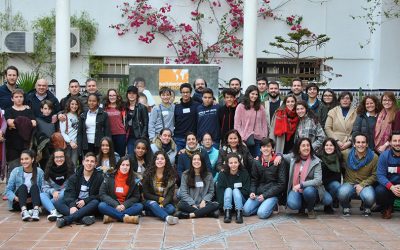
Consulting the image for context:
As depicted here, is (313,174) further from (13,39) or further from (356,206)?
(13,39)

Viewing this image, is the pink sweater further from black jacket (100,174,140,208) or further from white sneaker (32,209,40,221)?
white sneaker (32,209,40,221)

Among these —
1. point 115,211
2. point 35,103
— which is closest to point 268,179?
point 115,211

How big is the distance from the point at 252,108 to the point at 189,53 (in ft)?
24.0

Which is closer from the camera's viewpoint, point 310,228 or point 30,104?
point 310,228

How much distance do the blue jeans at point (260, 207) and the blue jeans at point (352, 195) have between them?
90cm

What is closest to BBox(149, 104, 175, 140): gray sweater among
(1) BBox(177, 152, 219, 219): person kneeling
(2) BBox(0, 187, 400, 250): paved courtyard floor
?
(1) BBox(177, 152, 219, 219): person kneeling

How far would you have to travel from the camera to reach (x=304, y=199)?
24.8ft

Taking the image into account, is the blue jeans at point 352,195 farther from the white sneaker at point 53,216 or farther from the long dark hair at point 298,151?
the white sneaker at point 53,216

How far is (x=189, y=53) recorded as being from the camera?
50.9 ft

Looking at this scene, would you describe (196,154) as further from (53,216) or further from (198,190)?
(53,216)

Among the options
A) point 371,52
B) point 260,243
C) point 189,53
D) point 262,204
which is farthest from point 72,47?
point 260,243

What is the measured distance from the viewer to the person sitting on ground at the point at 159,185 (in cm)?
750

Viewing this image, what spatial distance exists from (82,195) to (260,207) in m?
2.30

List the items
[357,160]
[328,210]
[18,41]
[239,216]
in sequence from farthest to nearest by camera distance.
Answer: [18,41] < [328,210] < [357,160] < [239,216]
